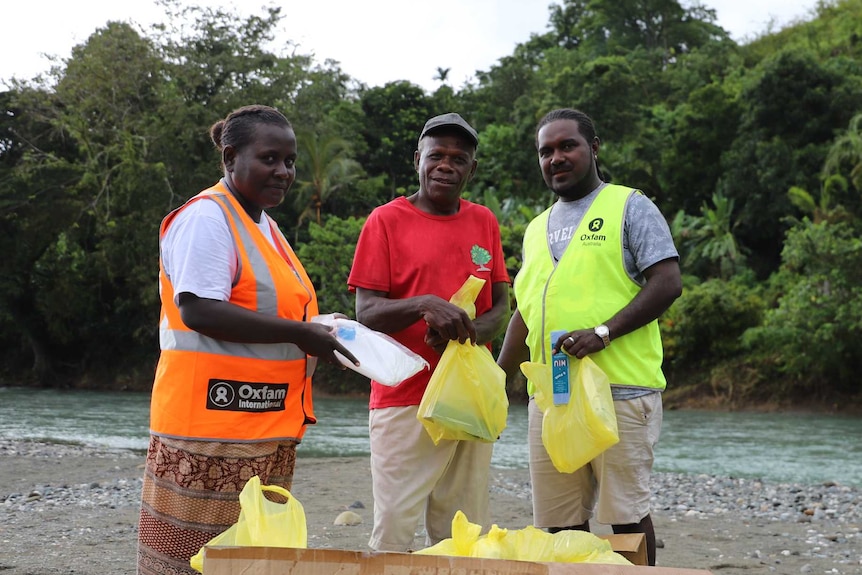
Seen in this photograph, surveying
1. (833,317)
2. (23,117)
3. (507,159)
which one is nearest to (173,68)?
(23,117)

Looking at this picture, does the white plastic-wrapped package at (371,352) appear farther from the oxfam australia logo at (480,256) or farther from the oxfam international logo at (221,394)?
the oxfam australia logo at (480,256)

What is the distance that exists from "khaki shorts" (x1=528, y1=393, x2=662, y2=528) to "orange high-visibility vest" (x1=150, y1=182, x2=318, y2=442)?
1003mm

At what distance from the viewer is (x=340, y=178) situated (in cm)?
3119

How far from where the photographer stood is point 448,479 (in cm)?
311

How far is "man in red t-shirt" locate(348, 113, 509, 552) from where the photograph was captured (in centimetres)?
303

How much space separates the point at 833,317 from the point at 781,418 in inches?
105

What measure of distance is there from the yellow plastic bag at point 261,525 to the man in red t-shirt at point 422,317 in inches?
37.3

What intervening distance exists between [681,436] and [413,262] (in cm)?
1467

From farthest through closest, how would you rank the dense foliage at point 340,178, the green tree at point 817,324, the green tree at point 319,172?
the green tree at point 319,172 → the dense foliage at point 340,178 → the green tree at point 817,324

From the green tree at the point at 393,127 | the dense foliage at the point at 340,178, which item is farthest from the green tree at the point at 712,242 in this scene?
the green tree at the point at 393,127

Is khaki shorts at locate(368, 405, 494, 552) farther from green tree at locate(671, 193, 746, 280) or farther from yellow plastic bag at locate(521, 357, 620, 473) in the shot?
green tree at locate(671, 193, 746, 280)

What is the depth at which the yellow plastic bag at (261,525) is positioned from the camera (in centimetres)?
198

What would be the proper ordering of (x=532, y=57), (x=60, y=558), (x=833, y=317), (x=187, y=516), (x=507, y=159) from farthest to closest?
(x=532, y=57) < (x=507, y=159) < (x=833, y=317) < (x=60, y=558) < (x=187, y=516)

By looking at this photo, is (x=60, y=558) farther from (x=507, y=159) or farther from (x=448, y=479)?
(x=507, y=159)
